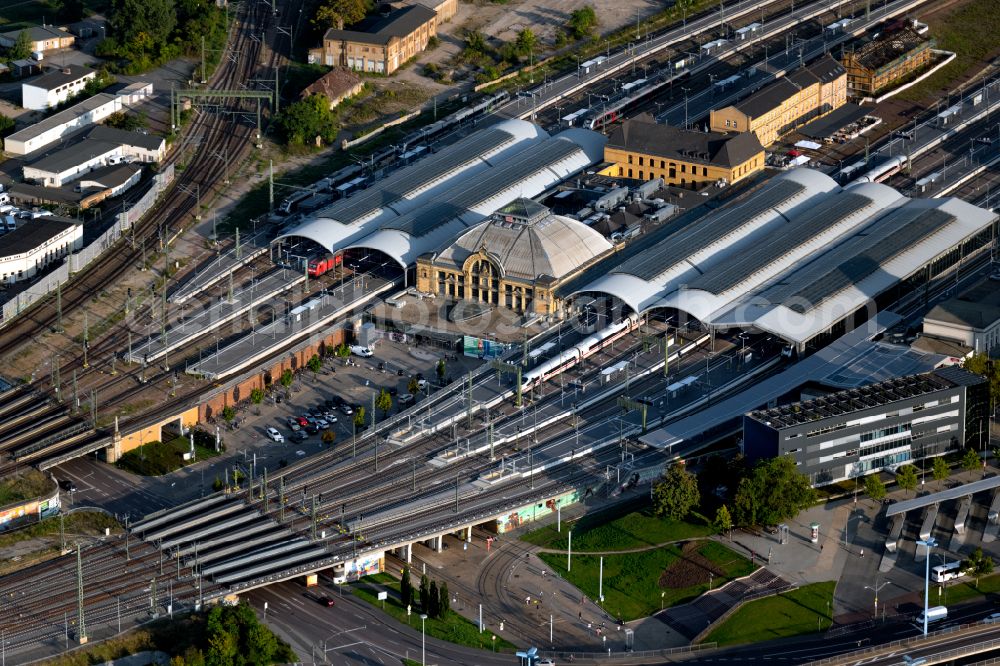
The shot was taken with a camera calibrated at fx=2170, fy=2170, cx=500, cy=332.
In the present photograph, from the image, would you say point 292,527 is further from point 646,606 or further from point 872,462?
point 872,462

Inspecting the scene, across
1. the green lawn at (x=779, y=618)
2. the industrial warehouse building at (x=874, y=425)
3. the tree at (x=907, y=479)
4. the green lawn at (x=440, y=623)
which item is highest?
the industrial warehouse building at (x=874, y=425)

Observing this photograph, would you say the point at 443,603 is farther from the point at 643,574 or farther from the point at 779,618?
the point at 779,618

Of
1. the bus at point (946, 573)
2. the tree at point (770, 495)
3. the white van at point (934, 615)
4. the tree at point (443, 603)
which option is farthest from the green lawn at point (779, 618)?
the tree at point (443, 603)

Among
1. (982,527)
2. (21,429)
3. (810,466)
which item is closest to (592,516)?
(810,466)

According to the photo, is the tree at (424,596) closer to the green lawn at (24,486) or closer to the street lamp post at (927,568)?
the green lawn at (24,486)

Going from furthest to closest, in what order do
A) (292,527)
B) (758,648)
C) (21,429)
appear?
(21,429) < (292,527) < (758,648)

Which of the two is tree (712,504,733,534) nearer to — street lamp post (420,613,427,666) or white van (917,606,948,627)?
white van (917,606,948,627)
